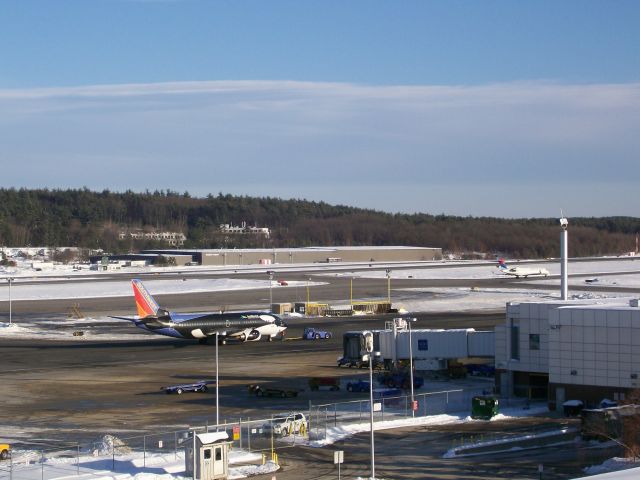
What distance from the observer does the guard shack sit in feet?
131

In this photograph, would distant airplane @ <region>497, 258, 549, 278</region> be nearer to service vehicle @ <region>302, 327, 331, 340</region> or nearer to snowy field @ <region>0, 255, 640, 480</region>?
snowy field @ <region>0, 255, 640, 480</region>

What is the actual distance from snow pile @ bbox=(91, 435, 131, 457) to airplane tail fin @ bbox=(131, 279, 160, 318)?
46.7 meters

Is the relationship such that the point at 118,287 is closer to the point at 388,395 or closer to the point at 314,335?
the point at 314,335

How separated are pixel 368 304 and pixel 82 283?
7333 cm

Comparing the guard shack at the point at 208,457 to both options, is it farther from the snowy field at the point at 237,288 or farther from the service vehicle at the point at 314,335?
the snowy field at the point at 237,288

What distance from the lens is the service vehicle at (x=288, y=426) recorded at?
50.2 metres

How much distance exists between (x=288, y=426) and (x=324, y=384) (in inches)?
655

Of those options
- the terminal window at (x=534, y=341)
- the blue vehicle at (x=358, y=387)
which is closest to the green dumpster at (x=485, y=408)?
the terminal window at (x=534, y=341)

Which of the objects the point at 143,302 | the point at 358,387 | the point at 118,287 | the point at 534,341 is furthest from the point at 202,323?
the point at 118,287

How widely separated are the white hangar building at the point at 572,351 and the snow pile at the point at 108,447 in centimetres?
2525

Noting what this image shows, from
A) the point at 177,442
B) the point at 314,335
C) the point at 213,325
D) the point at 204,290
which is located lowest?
the point at 177,442

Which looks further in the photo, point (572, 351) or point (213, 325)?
point (213, 325)

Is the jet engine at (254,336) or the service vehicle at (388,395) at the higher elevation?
the jet engine at (254,336)

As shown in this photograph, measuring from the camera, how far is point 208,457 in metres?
40.2
